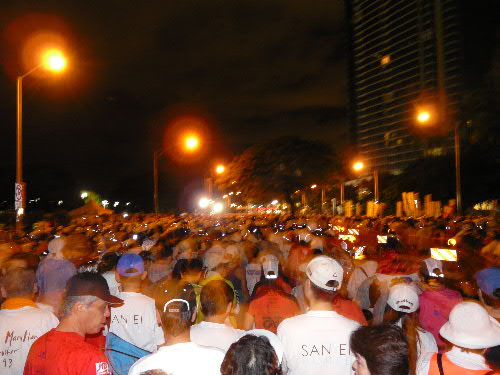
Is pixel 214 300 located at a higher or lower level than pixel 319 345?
higher

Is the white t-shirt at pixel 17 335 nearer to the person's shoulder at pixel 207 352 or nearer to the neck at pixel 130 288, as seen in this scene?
the neck at pixel 130 288

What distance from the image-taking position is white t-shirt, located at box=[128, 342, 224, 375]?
326cm

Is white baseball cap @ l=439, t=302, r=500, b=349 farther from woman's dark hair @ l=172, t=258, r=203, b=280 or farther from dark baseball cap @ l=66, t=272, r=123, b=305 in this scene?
woman's dark hair @ l=172, t=258, r=203, b=280

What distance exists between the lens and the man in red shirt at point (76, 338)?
3.30m

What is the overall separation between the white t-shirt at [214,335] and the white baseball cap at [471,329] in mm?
1602

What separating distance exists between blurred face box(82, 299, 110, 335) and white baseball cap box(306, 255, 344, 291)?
1.52 m

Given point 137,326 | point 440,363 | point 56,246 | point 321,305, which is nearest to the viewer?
point 440,363

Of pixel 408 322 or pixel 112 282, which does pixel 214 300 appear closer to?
pixel 408 322

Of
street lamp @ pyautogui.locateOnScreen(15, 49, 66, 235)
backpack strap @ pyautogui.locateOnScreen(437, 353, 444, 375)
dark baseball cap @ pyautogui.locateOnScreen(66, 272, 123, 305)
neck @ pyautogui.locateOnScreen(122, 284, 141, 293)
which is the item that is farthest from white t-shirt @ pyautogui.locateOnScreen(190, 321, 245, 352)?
street lamp @ pyautogui.locateOnScreen(15, 49, 66, 235)

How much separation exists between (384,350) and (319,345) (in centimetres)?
101

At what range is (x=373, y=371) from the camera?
2.93 m

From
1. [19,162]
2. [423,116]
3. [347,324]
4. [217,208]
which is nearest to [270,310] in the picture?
[347,324]

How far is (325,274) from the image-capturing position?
4.12 metres

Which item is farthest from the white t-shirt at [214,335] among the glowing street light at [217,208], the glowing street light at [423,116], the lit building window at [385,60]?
the lit building window at [385,60]
